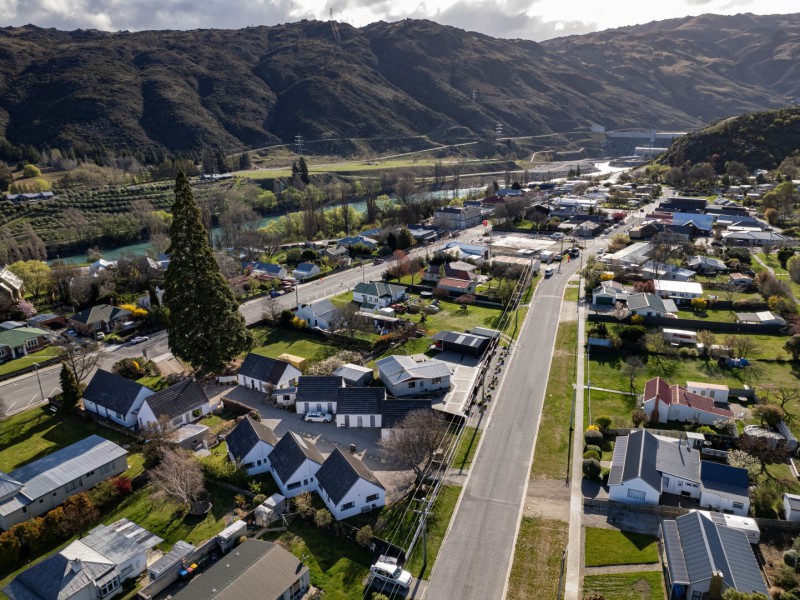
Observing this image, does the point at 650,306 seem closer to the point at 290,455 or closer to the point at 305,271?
the point at 290,455

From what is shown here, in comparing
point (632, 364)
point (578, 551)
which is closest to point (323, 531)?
point (578, 551)

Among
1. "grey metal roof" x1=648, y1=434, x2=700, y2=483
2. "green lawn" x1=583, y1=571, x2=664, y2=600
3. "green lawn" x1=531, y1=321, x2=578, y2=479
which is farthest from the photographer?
"green lawn" x1=531, y1=321, x2=578, y2=479

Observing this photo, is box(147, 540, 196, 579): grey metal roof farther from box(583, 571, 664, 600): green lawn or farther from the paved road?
box(583, 571, 664, 600): green lawn

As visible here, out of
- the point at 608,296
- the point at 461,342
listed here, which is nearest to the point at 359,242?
the point at 608,296

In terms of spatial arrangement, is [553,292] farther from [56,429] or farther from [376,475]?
[56,429]

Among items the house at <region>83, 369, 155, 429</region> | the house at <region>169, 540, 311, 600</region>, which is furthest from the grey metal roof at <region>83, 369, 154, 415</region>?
the house at <region>169, 540, 311, 600</region>

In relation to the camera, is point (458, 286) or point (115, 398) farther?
point (458, 286)

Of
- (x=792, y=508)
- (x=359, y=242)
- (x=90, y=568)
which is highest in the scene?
(x=359, y=242)
